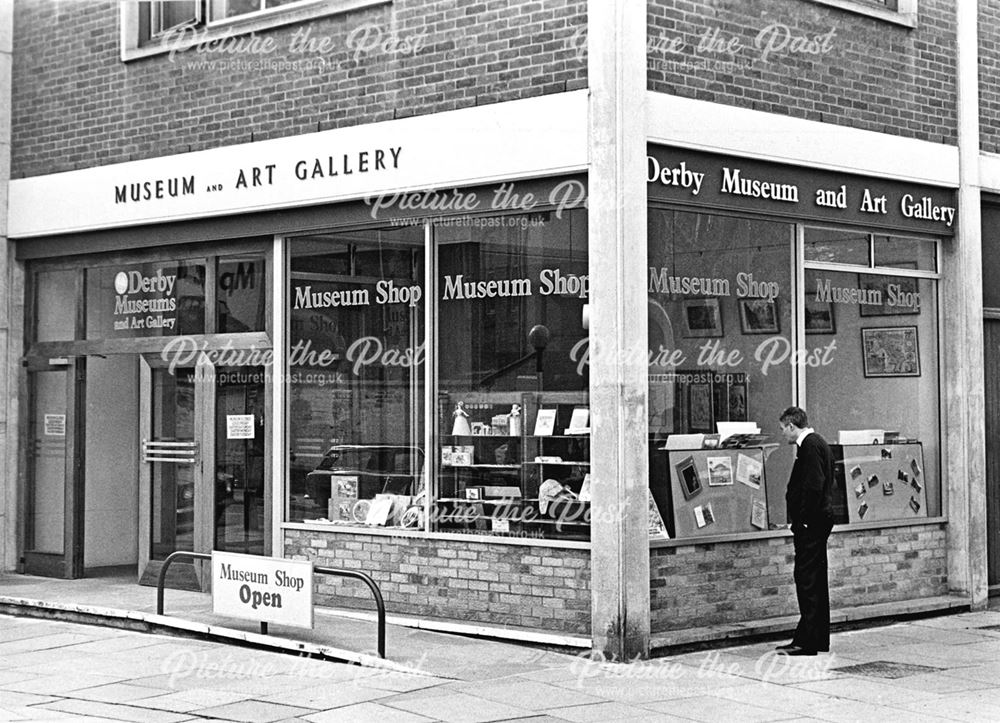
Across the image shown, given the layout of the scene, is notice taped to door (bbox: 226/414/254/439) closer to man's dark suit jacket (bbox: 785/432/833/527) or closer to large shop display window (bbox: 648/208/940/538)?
large shop display window (bbox: 648/208/940/538)

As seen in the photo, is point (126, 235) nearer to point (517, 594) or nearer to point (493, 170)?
point (493, 170)

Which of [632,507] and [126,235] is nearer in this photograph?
[632,507]

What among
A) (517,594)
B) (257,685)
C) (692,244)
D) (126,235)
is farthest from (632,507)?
(126,235)

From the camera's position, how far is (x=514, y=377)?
38.7ft

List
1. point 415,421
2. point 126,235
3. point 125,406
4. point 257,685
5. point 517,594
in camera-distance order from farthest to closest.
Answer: point 125,406 → point 126,235 → point 415,421 → point 517,594 → point 257,685

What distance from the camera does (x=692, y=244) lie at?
38.3 feet

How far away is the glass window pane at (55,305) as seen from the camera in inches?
604

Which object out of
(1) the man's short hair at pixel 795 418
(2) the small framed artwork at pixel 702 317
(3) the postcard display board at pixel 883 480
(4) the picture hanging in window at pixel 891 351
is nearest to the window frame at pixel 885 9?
(4) the picture hanging in window at pixel 891 351

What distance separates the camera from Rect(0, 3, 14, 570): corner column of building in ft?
50.5

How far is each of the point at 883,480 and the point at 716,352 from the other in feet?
8.07

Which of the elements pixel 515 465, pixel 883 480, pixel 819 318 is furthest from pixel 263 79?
pixel 883 480

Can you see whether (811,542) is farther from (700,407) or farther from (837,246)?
(837,246)

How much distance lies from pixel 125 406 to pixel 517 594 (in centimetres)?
612

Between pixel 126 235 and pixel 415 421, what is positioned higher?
pixel 126 235
